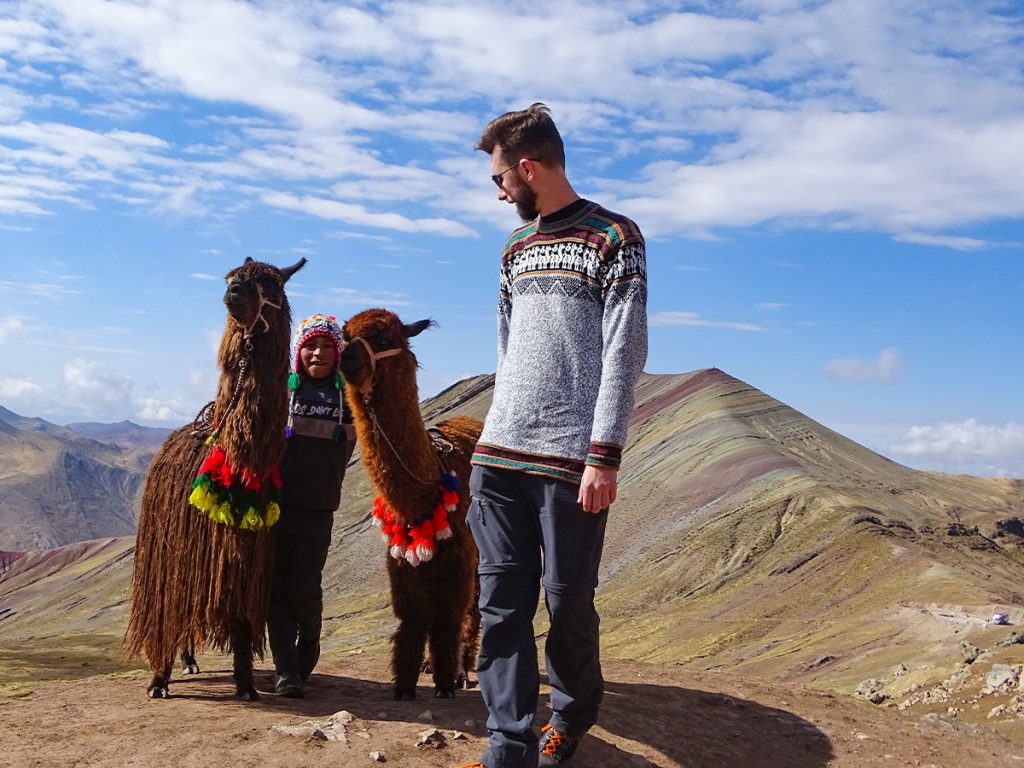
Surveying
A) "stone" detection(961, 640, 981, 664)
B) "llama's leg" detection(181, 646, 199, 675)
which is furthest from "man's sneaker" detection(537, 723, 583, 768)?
"stone" detection(961, 640, 981, 664)

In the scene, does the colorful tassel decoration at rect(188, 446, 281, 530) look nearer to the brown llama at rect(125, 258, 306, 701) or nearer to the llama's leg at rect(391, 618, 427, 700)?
the brown llama at rect(125, 258, 306, 701)

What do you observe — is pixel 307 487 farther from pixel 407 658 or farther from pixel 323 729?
pixel 323 729

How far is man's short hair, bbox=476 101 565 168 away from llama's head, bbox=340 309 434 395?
1.85 metres

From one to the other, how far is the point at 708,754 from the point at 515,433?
2.06 m

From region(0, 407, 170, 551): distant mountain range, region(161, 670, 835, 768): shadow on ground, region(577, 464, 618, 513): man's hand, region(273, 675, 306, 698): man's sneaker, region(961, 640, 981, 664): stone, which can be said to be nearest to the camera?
region(577, 464, 618, 513): man's hand

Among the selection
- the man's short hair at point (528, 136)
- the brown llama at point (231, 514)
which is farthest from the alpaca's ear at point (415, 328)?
the man's short hair at point (528, 136)

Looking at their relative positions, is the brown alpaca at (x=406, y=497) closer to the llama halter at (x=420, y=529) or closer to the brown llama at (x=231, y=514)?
the llama halter at (x=420, y=529)

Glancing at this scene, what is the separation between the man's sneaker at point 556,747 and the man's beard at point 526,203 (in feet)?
6.66

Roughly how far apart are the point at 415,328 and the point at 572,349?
2129mm

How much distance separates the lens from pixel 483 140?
376 cm

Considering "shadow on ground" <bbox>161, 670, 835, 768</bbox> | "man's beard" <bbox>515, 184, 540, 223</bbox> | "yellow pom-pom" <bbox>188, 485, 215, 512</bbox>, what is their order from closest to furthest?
"man's beard" <bbox>515, 184, 540, 223</bbox> < "shadow on ground" <bbox>161, 670, 835, 768</bbox> < "yellow pom-pom" <bbox>188, 485, 215, 512</bbox>

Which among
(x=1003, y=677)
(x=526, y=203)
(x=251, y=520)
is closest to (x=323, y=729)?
(x=251, y=520)

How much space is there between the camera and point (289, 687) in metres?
5.35

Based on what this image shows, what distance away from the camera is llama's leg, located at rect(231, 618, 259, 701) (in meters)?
5.20
